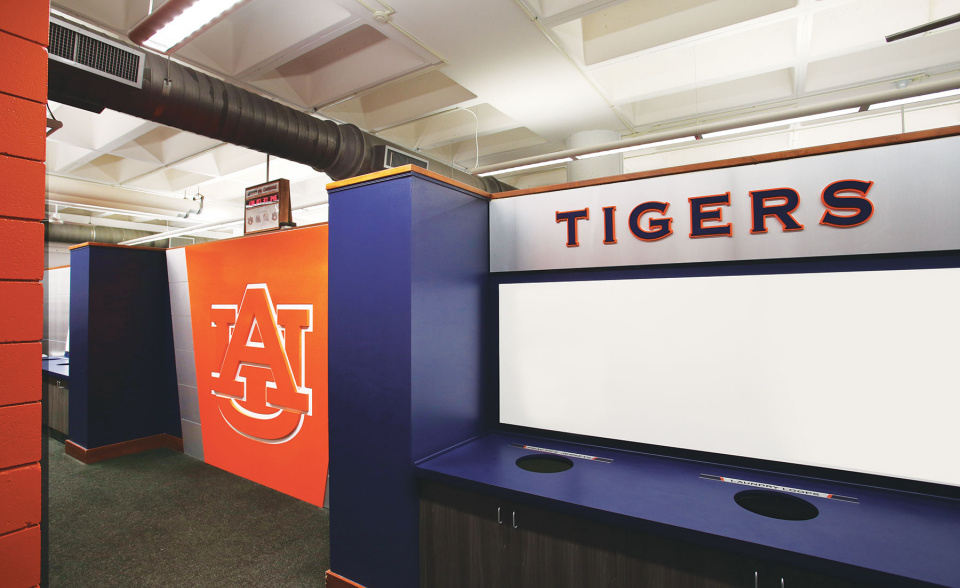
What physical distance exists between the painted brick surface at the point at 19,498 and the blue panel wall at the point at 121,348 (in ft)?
13.2

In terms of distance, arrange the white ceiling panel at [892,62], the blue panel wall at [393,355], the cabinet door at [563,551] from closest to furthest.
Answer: the cabinet door at [563,551]
the blue panel wall at [393,355]
the white ceiling panel at [892,62]

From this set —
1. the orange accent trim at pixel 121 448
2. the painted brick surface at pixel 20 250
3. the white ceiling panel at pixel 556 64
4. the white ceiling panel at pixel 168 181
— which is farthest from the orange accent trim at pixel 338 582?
the white ceiling panel at pixel 168 181

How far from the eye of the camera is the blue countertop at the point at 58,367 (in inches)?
195

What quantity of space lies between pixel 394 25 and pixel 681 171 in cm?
213

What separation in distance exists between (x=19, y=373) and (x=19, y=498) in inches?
11.6

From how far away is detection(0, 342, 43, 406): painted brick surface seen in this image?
106cm

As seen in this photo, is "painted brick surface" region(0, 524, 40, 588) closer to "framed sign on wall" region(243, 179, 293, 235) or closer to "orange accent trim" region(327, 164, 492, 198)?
"orange accent trim" region(327, 164, 492, 198)

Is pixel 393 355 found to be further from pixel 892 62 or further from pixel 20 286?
pixel 892 62

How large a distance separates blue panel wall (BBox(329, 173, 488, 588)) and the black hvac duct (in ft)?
5.33

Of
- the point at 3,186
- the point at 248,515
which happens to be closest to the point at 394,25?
the point at 3,186

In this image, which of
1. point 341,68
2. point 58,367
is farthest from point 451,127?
point 58,367

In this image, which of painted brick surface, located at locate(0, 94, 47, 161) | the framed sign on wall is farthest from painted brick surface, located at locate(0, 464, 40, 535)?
the framed sign on wall

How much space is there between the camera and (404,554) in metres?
2.02

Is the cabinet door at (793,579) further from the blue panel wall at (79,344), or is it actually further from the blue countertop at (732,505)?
the blue panel wall at (79,344)
